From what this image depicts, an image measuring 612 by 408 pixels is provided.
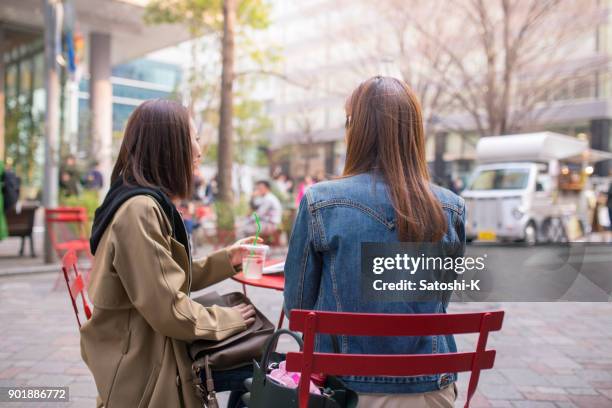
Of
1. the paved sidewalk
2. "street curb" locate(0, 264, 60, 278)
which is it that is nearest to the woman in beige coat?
the paved sidewalk

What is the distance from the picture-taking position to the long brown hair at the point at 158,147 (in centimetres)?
203

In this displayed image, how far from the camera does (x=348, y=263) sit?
1668 mm

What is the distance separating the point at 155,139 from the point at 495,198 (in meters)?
13.0

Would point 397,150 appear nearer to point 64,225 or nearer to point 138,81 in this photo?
point 64,225

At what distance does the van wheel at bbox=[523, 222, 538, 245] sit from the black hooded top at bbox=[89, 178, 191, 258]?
13.0 metres

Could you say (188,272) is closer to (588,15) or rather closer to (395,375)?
(395,375)

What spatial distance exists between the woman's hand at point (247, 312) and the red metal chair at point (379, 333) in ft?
2.03

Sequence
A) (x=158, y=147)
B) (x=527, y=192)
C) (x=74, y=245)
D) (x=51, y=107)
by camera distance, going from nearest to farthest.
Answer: (x=158, y=147), (x=74, y=245), (x=51, y=107), (x=527, y=192)

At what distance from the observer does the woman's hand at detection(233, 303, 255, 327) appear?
2.11 metres

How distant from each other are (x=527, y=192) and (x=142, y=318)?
44.2 ft

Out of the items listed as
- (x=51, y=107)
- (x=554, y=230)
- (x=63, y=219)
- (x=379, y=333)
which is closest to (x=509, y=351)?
(x=379, y=333)

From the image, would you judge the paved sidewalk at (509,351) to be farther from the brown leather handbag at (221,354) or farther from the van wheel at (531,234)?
the van wheel at (531,234)

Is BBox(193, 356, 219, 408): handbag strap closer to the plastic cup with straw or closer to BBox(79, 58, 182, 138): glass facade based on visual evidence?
the plastic cup with straw

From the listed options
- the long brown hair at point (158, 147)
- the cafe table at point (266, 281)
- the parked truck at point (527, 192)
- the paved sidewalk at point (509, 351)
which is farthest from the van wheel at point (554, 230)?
the long brown hair at point (158, 147)
